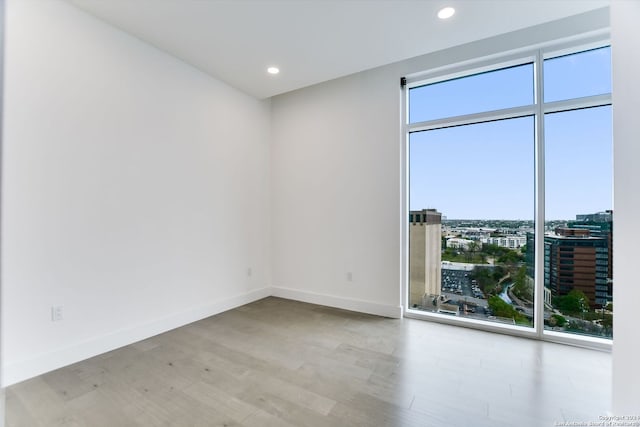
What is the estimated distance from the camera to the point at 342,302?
385cm

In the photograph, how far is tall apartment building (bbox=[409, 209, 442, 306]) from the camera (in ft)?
11.4

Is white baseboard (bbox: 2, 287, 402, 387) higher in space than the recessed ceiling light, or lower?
lower

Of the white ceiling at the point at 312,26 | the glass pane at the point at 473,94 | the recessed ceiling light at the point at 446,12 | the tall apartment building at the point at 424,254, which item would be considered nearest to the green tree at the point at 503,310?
the tall apartment building at the point at 424,254

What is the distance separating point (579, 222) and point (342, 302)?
2.70 m

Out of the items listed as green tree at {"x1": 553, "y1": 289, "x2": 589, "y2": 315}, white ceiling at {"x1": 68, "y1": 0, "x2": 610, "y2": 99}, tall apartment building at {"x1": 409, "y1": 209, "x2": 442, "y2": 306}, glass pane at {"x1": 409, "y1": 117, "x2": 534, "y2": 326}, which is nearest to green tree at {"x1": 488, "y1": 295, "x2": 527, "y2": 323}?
glass pane at {"x1": 409, "y1": 117, "x2": 534, "y2": 326}

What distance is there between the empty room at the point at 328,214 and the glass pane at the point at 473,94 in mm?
24

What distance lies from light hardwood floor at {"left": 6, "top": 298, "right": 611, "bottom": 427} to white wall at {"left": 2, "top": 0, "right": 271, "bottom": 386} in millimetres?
370

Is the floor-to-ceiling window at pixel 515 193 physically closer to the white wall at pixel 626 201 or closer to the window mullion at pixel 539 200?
the window mullion at pixel 539 200

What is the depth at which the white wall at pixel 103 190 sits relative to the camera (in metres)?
2.18

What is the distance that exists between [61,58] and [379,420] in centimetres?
365

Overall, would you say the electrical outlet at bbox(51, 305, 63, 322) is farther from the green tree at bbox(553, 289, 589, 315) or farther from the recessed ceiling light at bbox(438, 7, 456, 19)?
the green tree at bbox(553, 289, 589, 315)

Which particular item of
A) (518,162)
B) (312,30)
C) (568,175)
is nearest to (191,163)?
(312,30)

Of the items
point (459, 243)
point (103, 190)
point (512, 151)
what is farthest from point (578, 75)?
point (103, 190)

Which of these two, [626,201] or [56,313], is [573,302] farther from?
[56,313]
